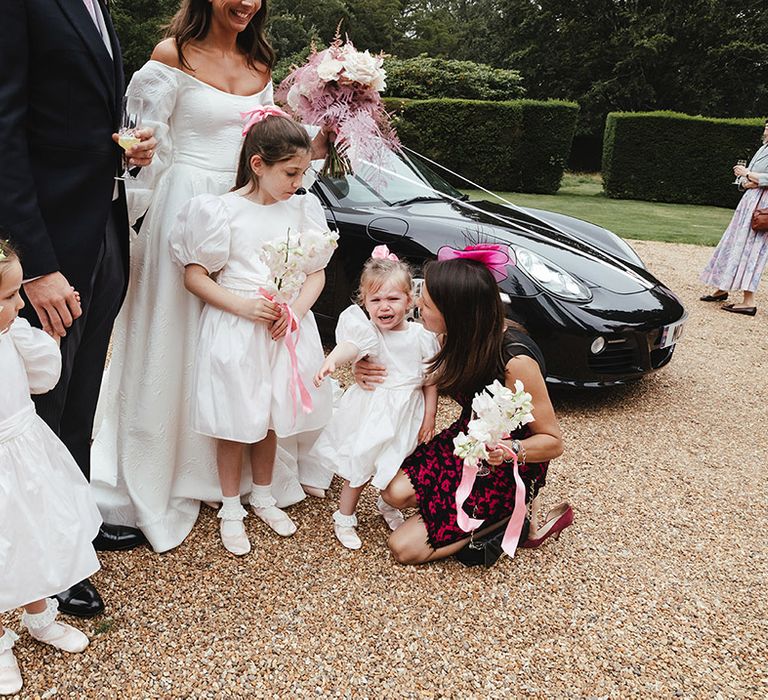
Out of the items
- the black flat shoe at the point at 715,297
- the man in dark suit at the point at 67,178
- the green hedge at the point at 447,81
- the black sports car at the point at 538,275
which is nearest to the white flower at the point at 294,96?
the man in dark suit at the point at 67,178

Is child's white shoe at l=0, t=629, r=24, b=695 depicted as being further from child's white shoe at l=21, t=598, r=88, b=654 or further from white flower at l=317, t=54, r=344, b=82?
white flower at l=317, t=54, r=344, b=82

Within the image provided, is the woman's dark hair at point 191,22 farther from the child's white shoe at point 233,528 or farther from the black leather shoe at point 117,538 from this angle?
the black leather shoe at point 117,538

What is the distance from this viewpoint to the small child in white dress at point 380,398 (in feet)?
9.07

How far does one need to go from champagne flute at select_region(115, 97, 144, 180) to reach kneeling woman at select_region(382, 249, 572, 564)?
3.84ft

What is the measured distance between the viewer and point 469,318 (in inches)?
101

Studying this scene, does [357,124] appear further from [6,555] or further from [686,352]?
[686,352]

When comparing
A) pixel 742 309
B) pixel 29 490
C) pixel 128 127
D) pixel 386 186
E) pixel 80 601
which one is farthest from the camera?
pixel 742 309

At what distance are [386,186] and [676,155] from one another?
616 inches

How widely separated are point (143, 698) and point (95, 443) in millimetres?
1345

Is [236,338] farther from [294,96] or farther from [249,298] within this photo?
[294,96]

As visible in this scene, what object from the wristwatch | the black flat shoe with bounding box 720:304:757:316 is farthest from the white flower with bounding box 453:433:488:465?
the black flat shoe with bounding box 720:304:757:316

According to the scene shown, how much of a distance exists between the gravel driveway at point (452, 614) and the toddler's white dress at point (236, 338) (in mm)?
594

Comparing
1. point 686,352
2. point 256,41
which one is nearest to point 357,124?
point 256,41

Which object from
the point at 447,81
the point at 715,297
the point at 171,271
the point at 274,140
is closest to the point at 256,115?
the point at 274,140
